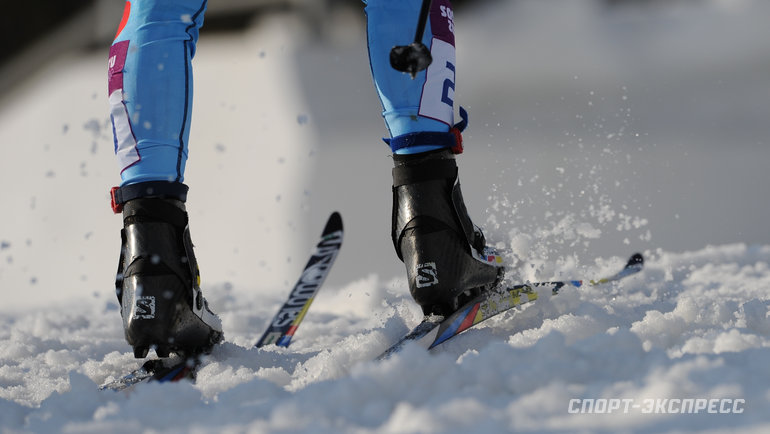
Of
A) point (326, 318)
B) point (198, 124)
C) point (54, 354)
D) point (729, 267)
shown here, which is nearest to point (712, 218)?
point (729, 267)

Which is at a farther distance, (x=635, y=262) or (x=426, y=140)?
(x=635, y=262)

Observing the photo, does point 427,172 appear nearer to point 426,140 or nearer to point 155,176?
point 426,140

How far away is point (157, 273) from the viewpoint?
55.4 inches

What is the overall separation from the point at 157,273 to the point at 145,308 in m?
0.07

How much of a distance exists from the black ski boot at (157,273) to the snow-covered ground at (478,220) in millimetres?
133

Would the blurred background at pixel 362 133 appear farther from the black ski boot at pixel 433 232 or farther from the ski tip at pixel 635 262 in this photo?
the black ski boot at pixel 433 232

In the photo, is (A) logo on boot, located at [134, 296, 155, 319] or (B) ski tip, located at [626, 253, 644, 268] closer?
(A) logo on boot, located at [134, 296, 155, 319]

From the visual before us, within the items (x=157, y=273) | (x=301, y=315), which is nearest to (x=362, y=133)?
(x=301, y=315)

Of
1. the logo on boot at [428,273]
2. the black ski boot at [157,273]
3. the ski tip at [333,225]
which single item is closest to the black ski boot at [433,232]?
the logo on boot at [428,273]

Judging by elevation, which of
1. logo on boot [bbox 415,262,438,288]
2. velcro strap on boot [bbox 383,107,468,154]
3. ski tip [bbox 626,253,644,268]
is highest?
velcro strap on boot [bbox 383,107,468,154]

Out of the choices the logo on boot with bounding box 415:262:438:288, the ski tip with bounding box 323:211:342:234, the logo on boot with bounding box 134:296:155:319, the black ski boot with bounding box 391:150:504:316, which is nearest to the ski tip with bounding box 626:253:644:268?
the ski tip with bounding box 323:211:342:234

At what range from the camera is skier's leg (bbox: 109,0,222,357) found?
141cm

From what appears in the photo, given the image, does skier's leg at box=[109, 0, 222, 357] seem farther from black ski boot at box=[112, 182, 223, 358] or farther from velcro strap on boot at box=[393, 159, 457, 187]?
velcro strap on boot at box=[393, 159, 457, 187]

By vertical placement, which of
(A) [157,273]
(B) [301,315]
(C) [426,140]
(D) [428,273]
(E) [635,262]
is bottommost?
(E) [635,262]
